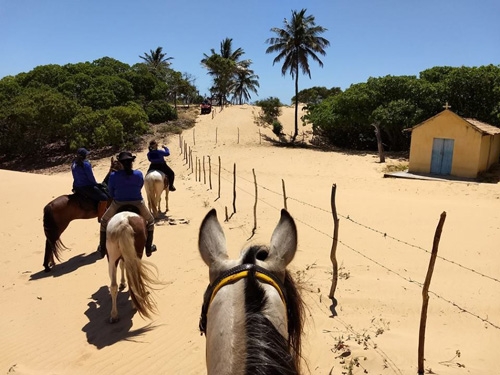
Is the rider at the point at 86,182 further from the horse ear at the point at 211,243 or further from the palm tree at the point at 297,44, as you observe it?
the palm tree at the point at 297,44

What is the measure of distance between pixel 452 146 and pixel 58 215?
17997 mm

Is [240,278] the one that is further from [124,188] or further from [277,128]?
[277,128]

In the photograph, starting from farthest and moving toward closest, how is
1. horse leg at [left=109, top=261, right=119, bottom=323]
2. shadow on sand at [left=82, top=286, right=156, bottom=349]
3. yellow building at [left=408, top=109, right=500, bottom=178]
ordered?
yellow building at [left=408, top=109, right=500, bottom=178] → horse leg at [left=109, top=261, right=119, bottom=323] → shadow on sand at [left=82, top=286, right=156, bottom=349]

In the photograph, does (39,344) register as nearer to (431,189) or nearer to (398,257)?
(398,257)

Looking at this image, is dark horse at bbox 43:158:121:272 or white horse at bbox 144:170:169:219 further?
white horse at bbox 144:170:169:219

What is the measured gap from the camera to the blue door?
18969mm

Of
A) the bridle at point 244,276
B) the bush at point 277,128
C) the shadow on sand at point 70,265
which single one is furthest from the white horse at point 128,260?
the bush at point 277,128

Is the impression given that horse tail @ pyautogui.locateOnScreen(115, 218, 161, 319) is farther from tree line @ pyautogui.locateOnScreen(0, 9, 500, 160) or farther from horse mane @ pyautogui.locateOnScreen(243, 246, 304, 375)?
tree line @ pyautogui.locateOnScreen(0, 9, 500, 160)

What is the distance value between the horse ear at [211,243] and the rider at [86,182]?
5908mm

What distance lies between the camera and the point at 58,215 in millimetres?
7695

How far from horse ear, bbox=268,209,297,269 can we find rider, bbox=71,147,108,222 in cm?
618

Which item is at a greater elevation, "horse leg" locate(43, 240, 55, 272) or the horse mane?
the horse mane

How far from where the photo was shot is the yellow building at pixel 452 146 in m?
18.2

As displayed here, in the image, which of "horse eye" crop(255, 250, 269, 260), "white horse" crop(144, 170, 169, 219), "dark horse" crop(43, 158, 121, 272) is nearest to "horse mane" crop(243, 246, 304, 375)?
"horse eye" crop(255, 250, 269, 260)
